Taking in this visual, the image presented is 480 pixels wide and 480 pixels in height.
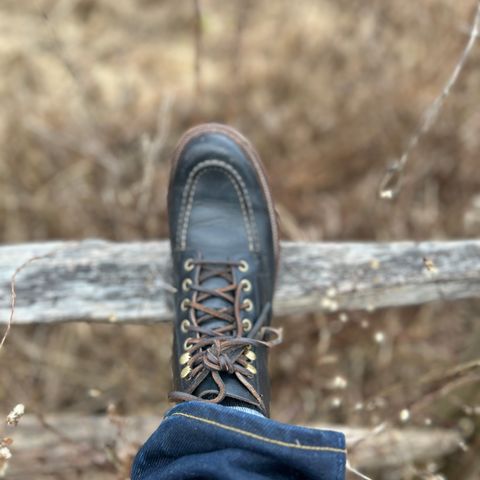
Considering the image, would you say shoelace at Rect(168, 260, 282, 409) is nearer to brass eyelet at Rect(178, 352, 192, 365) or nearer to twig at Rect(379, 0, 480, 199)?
brass eyelet at Rect(178, 352, 192, 365)

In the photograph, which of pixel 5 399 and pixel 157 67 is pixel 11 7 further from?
pixel 5 399

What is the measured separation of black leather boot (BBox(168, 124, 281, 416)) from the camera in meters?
1.34

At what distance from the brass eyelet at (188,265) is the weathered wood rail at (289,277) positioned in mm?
54

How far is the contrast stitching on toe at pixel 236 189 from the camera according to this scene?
149 cm

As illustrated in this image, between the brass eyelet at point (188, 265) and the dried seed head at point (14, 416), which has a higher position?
the brass eyelet at point (188, 265)

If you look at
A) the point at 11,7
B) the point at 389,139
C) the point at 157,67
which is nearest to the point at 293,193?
the point at 389,139

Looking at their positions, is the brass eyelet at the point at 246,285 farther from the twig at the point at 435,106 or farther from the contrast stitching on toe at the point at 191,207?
the twig at the point at 435,106

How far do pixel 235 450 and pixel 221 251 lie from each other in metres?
0.58

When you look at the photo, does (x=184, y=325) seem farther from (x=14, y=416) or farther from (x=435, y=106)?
(x=435, y=106)

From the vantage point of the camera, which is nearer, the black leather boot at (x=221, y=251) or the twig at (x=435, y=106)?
A: the twig at (x=435, y=106)

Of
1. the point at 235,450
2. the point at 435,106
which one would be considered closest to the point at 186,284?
the point at 235,450

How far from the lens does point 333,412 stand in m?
1.98

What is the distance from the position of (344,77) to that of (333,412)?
1433 mm

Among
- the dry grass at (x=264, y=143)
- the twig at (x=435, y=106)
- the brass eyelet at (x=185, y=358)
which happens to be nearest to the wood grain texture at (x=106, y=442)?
the dry grass at (x=264, y=143)
